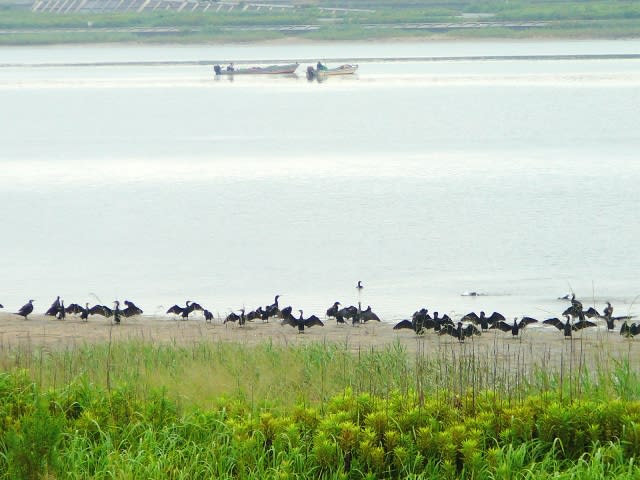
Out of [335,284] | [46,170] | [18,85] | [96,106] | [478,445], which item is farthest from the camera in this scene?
[18,85]

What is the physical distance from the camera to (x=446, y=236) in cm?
2750

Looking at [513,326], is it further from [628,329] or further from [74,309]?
[74,309]

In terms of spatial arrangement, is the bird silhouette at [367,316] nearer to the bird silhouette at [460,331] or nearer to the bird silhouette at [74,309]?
the bird silhouette at [460,331]

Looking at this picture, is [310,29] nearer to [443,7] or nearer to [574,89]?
[443,7]

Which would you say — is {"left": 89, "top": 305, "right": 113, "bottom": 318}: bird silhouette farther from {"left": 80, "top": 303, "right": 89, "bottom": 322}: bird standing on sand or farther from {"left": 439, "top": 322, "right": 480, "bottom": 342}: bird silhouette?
{"left": 439, "top": 322, "right": 480, "bottom": 342}: bird silhouette

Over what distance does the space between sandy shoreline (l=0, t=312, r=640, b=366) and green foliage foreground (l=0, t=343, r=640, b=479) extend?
5732mm

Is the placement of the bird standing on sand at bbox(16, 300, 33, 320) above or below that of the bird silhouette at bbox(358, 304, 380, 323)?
above

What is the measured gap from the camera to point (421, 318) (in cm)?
1645

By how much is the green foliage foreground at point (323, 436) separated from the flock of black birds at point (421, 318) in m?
6.67

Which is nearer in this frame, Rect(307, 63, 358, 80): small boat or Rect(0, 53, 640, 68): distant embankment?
Rect(307, 63, 358, 80): small boat

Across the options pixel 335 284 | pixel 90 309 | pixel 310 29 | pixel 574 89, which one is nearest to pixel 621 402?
pixel 90 309

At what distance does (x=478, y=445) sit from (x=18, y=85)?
89.6 meters

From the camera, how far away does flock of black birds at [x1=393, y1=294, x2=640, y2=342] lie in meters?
15.8

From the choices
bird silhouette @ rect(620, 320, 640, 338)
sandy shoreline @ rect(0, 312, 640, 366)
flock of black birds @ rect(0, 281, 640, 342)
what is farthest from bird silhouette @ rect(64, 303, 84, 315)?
bird silhouette @ rect(620, 320, 640, 338)
